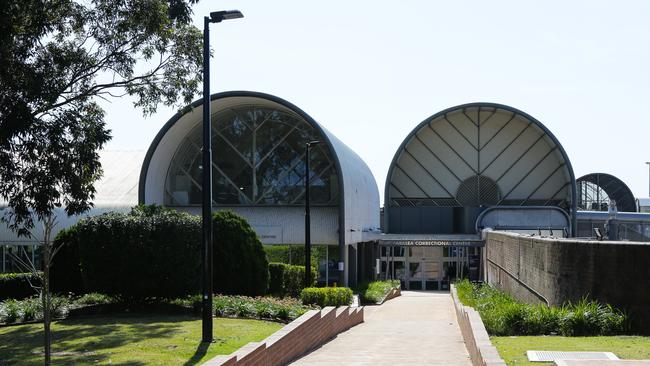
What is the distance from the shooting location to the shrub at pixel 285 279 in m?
32.2

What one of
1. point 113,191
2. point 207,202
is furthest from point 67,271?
point 113,191

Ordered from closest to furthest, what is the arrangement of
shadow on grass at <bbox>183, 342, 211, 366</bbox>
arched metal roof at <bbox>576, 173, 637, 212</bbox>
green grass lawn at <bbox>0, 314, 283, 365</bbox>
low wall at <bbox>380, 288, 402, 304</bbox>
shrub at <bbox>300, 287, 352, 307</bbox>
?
shadow on grass at <bbox>183, 342, 211, 366</bbox> < green grass lawn at <bbox>0, 314, 283, 365</bbox> < shrub at <bbox>300, 287, 352, 307</bbox> < low wall at <bbox>380, 288, 402, 304</bbox> < arched metal roof at <bbox>576, 173, 637, 212</bbox>

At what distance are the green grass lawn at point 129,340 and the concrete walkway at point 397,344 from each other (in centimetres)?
160

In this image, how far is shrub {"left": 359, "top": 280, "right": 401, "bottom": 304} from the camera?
40.8 m

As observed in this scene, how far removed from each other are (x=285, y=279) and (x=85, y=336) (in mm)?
16190

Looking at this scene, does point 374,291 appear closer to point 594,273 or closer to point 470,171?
point 470,171

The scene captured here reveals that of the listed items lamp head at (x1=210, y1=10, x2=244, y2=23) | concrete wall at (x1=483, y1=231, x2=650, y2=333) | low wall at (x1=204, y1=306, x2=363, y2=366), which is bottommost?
low wall at (x1=204, y1=306, x2=363, y2=366)

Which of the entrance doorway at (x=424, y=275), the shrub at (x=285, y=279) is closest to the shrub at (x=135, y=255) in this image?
the shrub at (x=285, y=279)

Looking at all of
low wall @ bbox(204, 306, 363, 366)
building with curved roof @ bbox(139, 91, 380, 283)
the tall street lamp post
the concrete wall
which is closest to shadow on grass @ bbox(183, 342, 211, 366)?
the tall street lamp post

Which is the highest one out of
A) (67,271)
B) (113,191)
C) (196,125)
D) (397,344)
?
(196,125)

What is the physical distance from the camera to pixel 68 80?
20.2 metres

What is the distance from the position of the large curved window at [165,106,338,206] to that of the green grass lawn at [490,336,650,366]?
1099 inches

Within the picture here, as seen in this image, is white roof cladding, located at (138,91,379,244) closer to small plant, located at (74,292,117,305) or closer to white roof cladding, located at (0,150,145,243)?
white roof cladding, located at (0,150,145,243)

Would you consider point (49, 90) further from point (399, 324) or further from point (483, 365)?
point (399, 324)
